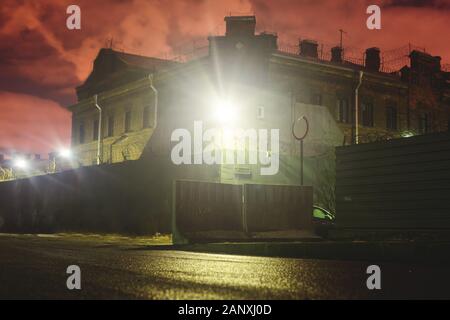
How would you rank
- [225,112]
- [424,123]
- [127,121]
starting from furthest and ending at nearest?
[127,121] < [424,123] < [225,112]

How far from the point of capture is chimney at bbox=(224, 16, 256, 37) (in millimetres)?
33406

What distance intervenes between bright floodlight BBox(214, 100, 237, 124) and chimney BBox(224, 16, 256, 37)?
399 cm

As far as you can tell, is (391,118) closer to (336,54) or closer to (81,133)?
(336,54)

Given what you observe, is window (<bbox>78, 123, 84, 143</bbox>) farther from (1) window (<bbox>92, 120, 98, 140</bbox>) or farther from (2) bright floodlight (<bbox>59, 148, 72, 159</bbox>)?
(1) window (<bbox>92, 120, 98, 140</bbox>)

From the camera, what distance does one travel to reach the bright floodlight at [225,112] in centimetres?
3262

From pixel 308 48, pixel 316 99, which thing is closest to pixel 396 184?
pixel 316 99

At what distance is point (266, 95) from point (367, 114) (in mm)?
8439

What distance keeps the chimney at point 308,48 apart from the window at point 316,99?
2.90 m

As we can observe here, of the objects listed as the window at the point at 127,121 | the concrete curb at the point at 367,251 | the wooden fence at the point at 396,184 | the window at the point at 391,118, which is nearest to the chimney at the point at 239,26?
the window at the point at 127,121

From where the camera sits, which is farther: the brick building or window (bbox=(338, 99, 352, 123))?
window (bbox=(338, 99, 352, 123))

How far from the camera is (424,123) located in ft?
132

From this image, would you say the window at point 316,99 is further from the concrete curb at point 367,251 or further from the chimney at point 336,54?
the concrete curb at point 367,251

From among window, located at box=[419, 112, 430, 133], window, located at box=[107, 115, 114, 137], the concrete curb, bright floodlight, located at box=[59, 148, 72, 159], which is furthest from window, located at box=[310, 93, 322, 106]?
the concrete curb
